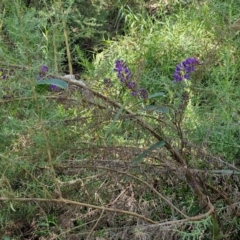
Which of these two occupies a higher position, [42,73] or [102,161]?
[42,73]

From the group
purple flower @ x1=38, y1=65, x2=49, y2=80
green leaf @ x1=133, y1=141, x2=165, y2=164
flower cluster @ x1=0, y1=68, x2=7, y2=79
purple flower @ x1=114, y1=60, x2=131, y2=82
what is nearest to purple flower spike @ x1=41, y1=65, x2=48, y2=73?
purple flower @ x1=38, y1=65, x2=49, y2=80

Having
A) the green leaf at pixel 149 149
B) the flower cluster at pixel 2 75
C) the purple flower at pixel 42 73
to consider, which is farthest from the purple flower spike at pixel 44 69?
the green leaf at pixel 149 149

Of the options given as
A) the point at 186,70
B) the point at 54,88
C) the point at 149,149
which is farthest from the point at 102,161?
the point at 186,70

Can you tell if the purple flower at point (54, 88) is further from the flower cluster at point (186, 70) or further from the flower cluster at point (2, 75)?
the flower cluster at point (186, 70)

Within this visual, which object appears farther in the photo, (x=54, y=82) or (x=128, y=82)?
(x=128, y=82)

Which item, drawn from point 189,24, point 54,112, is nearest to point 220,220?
point 54,112

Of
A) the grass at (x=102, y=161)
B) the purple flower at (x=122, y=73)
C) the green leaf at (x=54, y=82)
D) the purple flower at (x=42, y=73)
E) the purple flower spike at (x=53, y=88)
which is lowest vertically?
the grass at (x=102, y=161)

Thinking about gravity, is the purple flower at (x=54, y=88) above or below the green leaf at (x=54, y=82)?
below

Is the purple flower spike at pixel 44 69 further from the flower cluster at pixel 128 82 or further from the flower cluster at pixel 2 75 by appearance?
the flower cluster at pixel 128 82

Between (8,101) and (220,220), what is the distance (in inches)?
30.7

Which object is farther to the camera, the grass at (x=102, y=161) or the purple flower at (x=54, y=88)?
the purple flower at (x=54, y=88)

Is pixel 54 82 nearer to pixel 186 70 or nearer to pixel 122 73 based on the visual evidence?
pixel 122 73

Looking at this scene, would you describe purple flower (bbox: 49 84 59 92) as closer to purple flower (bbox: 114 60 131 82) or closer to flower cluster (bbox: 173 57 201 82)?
purple flower (bbox: 114 60 131 82)

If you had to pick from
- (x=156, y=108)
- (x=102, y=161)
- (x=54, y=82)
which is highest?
(x=54, y=82)
